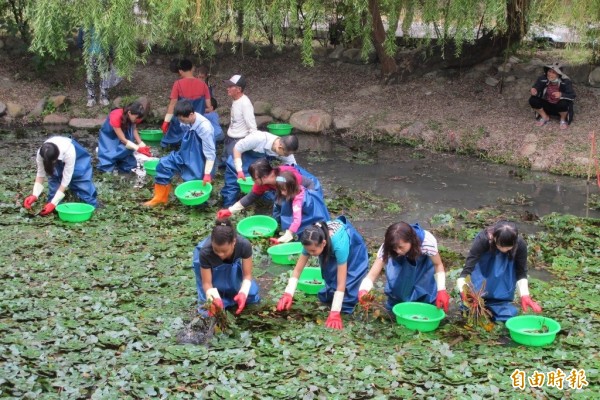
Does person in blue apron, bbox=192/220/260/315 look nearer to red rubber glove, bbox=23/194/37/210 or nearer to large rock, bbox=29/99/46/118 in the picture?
red rubber glove, bbox=23/194/37/210

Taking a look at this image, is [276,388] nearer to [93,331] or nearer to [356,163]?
[93,331]

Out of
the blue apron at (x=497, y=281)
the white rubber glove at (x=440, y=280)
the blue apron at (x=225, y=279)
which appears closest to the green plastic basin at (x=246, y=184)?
the blue apron at (x=225, y=279)

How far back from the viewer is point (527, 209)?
831cm

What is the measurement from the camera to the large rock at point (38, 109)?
40.5 ft

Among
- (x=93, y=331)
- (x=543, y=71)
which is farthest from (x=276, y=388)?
(x=543, y=71)

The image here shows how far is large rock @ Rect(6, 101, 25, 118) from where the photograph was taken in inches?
484

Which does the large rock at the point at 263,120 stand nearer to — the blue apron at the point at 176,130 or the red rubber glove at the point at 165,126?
the blue apron at the point at 176,130

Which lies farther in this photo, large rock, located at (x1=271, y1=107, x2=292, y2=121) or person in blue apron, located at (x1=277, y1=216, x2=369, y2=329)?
large rock, located at (x1=271, y1=107, x2=292, y2=121)

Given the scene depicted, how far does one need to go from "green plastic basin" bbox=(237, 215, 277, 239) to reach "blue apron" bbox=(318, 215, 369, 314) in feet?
5.15

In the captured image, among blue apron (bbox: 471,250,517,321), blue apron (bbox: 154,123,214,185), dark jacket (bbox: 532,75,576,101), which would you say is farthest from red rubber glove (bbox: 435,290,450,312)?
dark jacket (bbox: 532,75,576,101)

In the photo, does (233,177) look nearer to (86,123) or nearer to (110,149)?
(110,149)

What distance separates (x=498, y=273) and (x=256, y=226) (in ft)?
9.14

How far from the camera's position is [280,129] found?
11453mm

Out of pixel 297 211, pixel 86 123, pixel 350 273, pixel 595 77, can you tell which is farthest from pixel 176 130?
pixel 595 77
